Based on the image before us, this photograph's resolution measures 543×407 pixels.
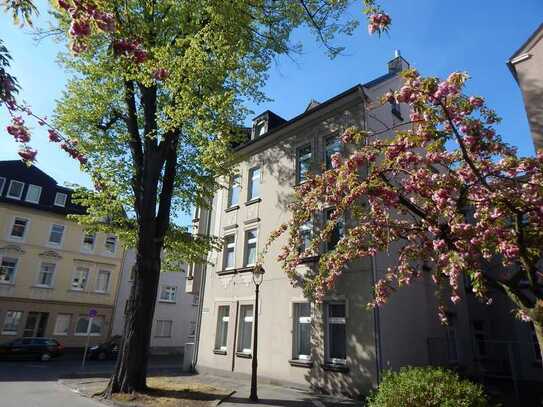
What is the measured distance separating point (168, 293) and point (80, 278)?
8.18 meters

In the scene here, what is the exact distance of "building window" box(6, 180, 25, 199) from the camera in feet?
105

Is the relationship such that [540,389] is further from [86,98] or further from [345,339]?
[86,98]

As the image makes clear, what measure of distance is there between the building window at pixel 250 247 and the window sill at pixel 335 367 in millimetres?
6374

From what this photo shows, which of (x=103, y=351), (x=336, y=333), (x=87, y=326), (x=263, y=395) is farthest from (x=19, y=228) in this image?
(x=336, y=333)

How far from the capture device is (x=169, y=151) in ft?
47.1

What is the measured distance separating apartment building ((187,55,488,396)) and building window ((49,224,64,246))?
59.9 feet

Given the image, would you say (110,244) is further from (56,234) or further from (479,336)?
(479,336)

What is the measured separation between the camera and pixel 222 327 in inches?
749

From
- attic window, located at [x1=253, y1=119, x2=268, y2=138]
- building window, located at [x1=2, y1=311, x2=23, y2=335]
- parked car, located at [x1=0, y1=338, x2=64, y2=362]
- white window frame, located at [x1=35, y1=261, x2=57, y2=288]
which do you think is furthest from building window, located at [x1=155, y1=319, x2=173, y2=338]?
attic window, located at [x1=253, y1=119, x2=268, y2=138]

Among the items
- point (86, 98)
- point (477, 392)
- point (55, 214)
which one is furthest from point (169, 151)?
point (55, 214)

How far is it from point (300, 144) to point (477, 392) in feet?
42.6

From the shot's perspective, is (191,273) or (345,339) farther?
(191,273)

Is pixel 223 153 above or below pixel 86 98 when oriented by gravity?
below

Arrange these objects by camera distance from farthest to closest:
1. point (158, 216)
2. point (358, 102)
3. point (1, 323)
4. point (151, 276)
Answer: point (1, 323) → point (358, 102) → point (158, 216) → point (151, 276)
